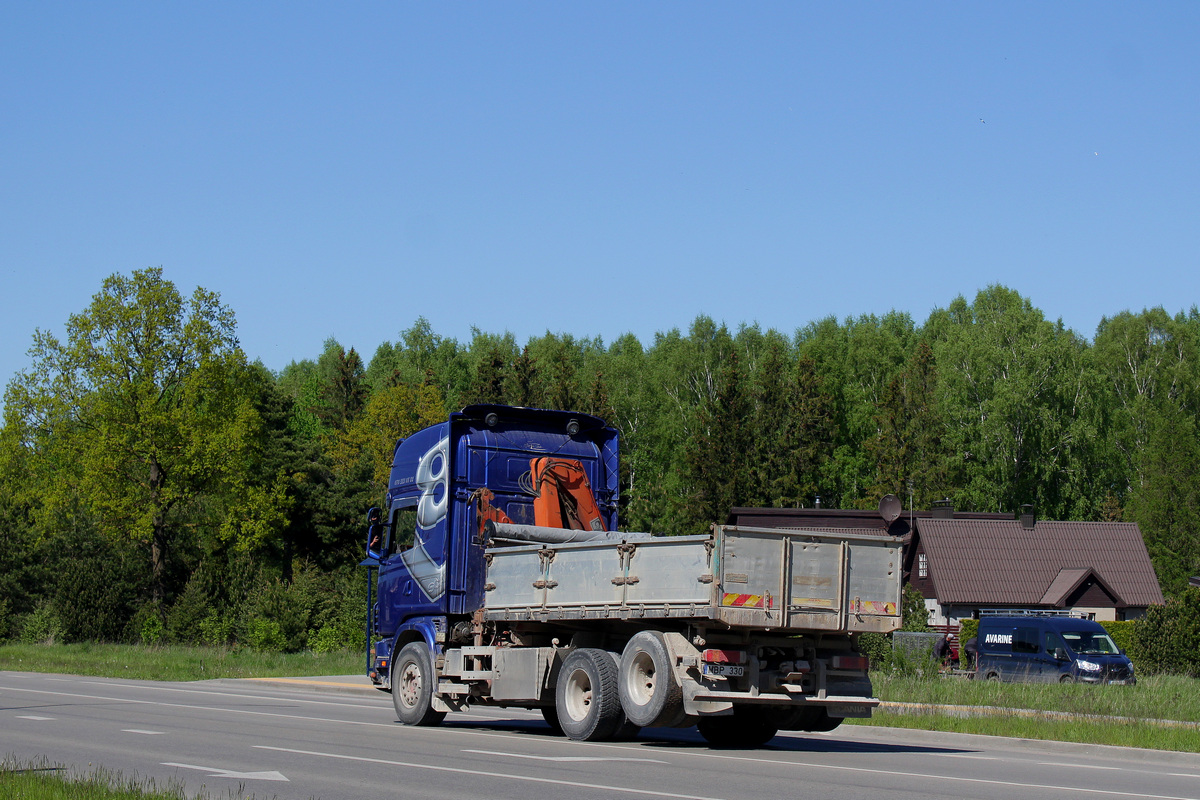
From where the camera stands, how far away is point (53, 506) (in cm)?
5122

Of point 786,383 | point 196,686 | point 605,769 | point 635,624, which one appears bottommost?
point 196,686

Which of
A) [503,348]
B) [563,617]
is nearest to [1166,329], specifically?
[503,348]

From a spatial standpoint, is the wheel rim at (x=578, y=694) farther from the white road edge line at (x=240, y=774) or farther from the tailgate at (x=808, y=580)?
the white road edge line at (x=240, y=774)

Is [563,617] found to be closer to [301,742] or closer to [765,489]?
[301,742]

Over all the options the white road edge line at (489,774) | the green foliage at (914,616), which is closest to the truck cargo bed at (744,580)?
the white road edge line at (489,774)

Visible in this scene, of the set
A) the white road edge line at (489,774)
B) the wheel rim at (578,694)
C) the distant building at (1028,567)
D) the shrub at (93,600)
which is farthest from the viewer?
the distant building at (1028,567)

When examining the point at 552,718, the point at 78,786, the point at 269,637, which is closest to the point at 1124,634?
the point at 269,637

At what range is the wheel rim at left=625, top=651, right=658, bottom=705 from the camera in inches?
542

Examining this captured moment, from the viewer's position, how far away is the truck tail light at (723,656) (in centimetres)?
1309

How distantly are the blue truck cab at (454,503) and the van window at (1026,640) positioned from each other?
55.2 feet

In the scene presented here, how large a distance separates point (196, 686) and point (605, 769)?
60.7ft

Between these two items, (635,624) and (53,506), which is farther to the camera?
(53,506)

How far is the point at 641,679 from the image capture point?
13.9 metres

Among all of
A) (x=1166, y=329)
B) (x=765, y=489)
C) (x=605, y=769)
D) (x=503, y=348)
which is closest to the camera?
(x=605, y=769)
